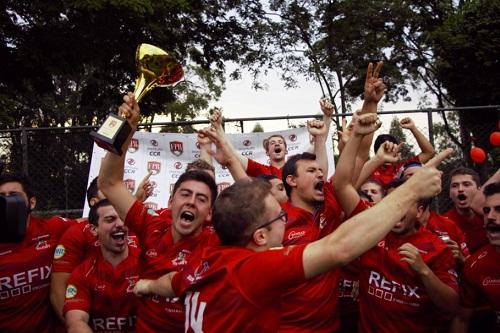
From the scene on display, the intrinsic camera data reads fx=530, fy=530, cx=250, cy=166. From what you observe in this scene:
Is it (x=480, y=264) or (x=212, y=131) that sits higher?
(x=212, y=131)

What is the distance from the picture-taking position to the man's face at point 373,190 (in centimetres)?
479

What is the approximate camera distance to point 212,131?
4703mm

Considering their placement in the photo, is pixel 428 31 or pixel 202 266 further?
pixel 428 31

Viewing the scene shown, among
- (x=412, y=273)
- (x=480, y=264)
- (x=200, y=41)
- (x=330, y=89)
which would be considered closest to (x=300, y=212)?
(x=412, y=273)

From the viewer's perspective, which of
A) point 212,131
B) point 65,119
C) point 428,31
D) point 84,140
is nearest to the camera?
point 212,131

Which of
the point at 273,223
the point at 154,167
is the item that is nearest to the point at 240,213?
the point at 273,223

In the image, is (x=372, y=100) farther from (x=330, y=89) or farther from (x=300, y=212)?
(x=330, y=89)

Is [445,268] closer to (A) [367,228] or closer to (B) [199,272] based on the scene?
(A) [367,228]

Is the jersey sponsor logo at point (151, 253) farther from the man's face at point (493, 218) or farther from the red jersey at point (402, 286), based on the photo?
the man's face at point (493, 218)

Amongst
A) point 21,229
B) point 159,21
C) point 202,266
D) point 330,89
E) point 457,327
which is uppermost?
point 159,21

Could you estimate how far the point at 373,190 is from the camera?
4871mm

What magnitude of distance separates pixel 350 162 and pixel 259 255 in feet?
3.61

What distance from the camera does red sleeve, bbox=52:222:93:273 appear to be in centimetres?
427

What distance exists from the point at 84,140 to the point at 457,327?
6754mm
